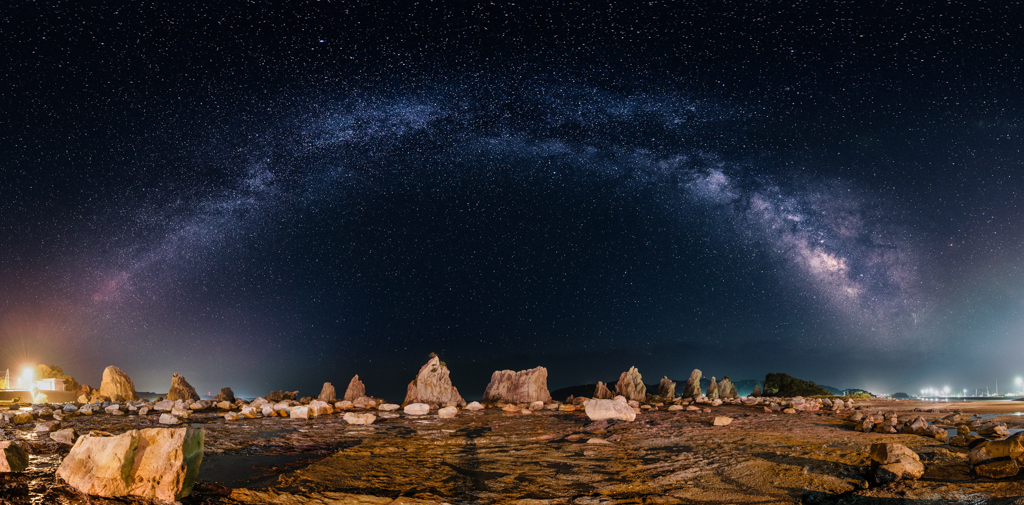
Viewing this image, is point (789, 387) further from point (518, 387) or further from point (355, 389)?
point (355, 389)

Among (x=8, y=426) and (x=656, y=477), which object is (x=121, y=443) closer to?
(x=656, y=477)

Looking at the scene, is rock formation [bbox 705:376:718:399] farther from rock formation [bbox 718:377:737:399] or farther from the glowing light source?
the glowing light source

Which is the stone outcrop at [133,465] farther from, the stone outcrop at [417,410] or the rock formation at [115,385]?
the rock formation at [115,385]

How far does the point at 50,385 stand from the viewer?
150 feet

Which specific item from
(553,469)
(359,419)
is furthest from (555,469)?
(359,419)

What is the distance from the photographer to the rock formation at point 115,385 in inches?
1655

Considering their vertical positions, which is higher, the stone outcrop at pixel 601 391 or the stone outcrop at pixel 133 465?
the stone outcrop at pixel 133 465

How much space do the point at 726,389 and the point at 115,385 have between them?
67.0 m

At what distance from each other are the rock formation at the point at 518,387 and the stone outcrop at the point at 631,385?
432 inches

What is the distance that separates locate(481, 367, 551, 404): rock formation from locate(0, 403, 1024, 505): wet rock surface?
111 ft

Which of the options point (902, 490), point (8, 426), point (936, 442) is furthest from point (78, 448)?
point (936, 442)

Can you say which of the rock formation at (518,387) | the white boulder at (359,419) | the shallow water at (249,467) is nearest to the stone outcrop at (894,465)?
the shallow water at (249,467)

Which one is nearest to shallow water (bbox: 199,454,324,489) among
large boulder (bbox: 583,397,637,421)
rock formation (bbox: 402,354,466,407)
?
large boulder (bbox: 583,397,637,421)

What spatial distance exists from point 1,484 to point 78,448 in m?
1.55
